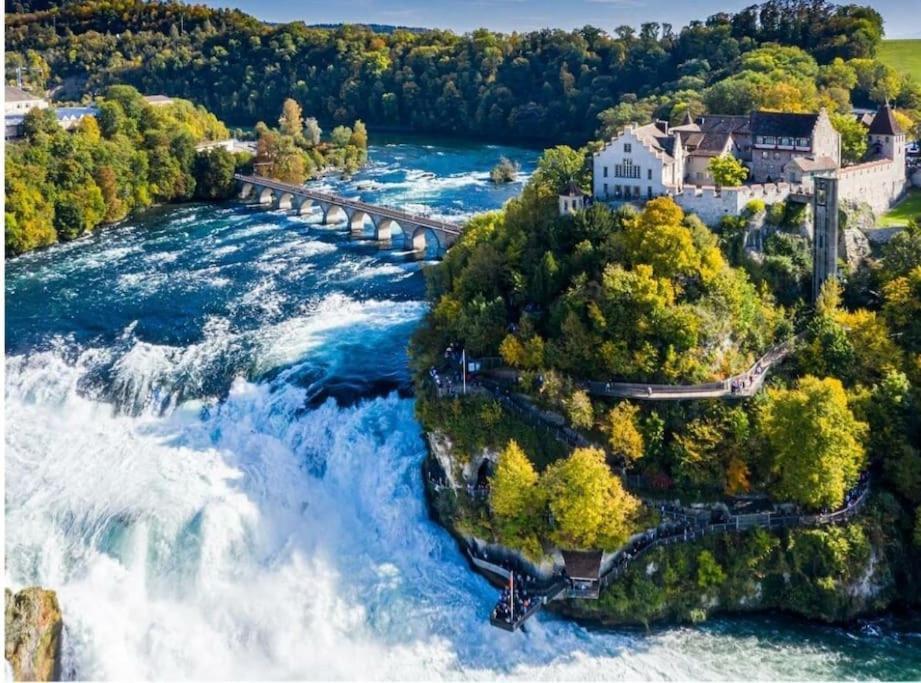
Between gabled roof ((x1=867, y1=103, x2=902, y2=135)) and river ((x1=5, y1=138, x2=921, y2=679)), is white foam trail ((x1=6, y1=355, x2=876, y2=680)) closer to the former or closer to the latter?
river ((x1=5, y1=138, x2=921, y2=679))

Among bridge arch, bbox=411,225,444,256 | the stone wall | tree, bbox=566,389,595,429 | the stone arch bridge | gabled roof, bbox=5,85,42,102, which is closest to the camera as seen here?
tree, bbox=566,389,595,429

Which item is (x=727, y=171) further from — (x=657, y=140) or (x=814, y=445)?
(x=814, y=445)

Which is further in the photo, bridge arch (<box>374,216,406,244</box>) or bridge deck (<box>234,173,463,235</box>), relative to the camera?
bridge arch (<box>374,216,406,244</box>)

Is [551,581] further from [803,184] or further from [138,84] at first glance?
[138,84]

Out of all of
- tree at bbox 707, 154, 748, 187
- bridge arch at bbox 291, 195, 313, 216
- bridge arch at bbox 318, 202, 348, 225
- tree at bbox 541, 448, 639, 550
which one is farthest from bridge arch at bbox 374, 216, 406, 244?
tree at bbox 541, 448, 639, 550

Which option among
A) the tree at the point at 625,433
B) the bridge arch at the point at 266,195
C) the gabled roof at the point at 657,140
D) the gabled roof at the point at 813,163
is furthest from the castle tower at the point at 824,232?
the bridge arch at the point at 266,195

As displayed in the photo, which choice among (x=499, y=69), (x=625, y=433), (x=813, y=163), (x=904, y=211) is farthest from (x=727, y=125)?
(x=499, y=69)

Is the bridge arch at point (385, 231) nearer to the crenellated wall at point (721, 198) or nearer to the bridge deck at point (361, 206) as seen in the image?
the bridge deck at point (361, 206)
